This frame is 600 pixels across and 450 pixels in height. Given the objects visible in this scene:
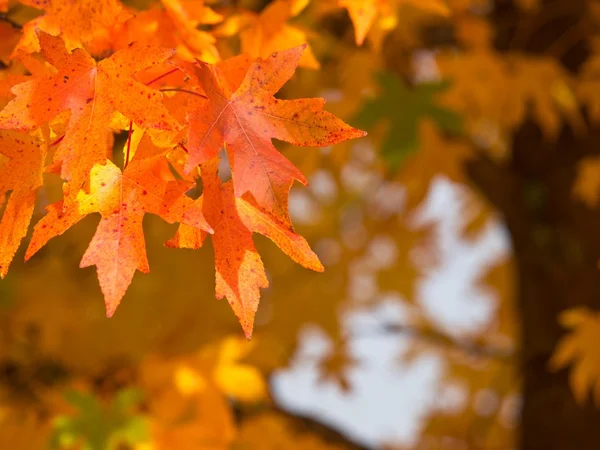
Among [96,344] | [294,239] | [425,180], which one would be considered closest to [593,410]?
[425,180]

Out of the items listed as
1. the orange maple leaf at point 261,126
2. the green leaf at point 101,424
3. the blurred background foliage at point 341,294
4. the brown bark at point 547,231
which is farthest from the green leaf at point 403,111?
the orange maple leaf at point 261,126

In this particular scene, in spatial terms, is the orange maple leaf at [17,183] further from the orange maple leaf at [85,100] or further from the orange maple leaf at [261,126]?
the orange maple leaf at [261,126]

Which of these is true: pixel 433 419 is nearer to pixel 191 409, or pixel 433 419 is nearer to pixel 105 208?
pixel 191 409

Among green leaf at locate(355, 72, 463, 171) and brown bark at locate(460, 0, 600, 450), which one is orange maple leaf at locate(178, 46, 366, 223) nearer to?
green leaf at locate(355, 72, 463, 171)

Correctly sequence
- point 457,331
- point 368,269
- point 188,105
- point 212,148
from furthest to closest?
point 457,331 → point 368,269 → point 188,105 → point 212,148

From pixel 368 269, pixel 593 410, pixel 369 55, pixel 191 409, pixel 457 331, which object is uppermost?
pixel 369 55

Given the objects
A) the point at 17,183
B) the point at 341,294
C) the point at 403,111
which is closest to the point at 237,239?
the point at 17,183
